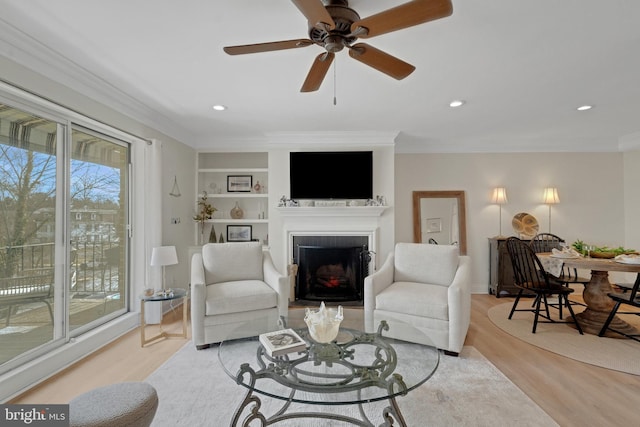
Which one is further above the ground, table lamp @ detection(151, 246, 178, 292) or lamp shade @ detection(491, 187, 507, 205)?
lamp shade @ detection(491, 187, 507, 205)

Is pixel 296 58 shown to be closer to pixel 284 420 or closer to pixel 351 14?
pixel 351 14

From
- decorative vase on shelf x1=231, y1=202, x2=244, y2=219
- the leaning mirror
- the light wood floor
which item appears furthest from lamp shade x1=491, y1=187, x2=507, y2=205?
decorative vase on shelf x1=231, y1=202, x2=244, y2=219

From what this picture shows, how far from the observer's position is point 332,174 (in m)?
4.48

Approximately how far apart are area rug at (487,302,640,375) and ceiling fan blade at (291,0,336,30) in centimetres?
324

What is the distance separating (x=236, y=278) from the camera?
3.35m

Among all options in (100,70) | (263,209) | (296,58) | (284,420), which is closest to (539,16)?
(296,58)

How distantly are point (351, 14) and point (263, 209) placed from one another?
3628 mm

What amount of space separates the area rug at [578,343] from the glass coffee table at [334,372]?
1.83 m

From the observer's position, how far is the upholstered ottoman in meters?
1.24

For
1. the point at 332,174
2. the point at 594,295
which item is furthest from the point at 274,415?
the point at 594,295

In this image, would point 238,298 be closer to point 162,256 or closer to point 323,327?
point 162,256

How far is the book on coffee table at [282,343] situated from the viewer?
176 centimetres

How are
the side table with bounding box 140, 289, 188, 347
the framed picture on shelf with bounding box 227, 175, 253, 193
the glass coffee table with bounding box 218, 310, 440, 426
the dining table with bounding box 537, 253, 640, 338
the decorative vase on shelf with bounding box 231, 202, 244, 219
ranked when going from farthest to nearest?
the framed picture on shelf with bounding box 227, 175, 253, 193 < the decorative vase on shelf with bounding box 231, 202, 244, 219 < the dining table with bounding box 537, 253, 640, 338 < the side table with bounding box 140, 289, 188, 347 < the glass coffee table with bounding box 218, 310, 440, 426

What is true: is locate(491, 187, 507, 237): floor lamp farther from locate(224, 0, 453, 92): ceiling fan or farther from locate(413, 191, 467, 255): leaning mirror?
locate(224, 0, 453, 92): ceiling fan
